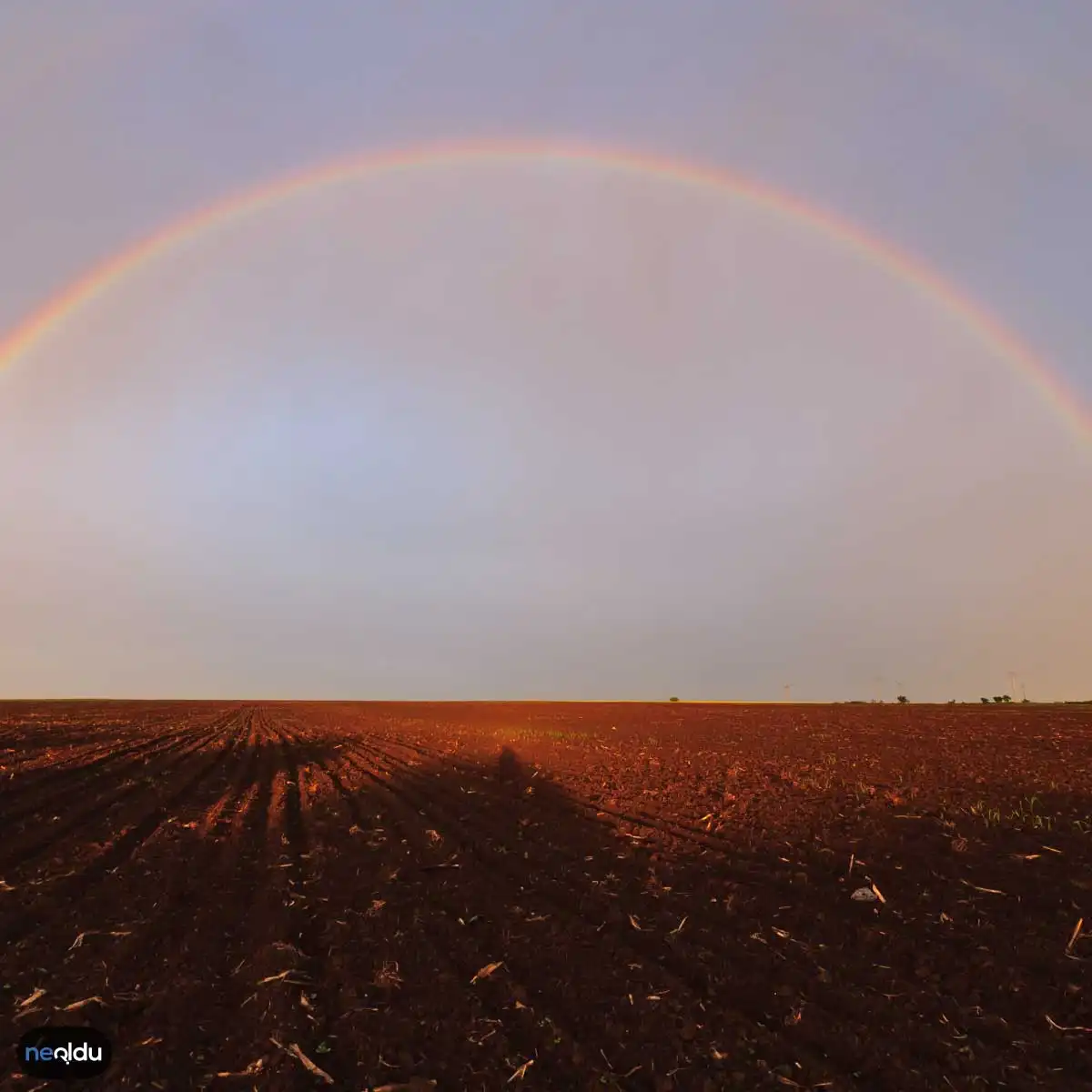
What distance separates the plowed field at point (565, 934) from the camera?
6590mm

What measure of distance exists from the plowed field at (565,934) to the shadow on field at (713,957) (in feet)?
0.13

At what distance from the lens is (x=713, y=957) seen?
28.6 feet

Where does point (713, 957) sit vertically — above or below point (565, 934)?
above

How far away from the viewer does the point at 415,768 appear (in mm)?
25047

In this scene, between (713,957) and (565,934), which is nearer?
(713,957)

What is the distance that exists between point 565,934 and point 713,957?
2035 millimetres

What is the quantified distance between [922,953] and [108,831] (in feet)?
51.1

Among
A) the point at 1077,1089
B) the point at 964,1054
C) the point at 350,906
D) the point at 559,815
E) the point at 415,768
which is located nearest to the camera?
the point at 1077,1089

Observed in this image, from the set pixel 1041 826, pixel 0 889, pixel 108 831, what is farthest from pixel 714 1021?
pixel 108 831

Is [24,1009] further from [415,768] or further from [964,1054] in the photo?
[415,768]

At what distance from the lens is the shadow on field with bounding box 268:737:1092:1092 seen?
6.55m

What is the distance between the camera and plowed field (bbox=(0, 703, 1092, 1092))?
659 centimetres

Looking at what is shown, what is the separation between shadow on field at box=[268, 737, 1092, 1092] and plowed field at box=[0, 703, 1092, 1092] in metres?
0.04

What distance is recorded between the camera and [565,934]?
31.3 ft
